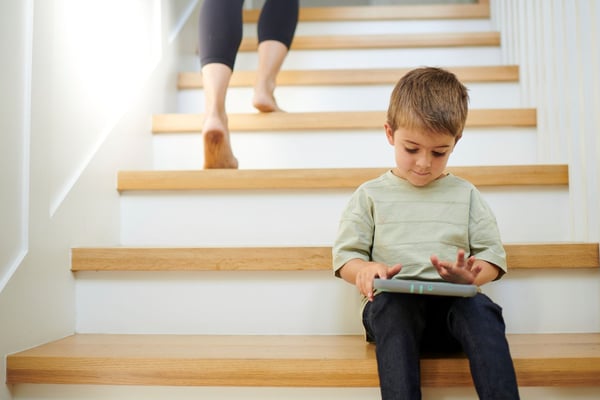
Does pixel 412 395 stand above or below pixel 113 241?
below

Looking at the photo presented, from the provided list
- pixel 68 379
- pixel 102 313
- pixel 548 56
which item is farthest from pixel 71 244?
pixel 548 56

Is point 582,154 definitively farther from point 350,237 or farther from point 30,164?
point 30,164

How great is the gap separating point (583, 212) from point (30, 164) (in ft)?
3.29

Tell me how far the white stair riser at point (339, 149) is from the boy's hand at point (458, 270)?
0.65m

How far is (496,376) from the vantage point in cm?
78

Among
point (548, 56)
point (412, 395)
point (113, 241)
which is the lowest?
point (412, 395)

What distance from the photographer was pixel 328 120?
4.79 feet

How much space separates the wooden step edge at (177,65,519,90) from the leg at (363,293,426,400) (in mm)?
959

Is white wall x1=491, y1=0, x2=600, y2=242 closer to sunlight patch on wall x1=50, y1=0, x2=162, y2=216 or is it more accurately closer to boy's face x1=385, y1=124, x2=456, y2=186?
boy's face x1=385, y1=124, x2=456, y2=186

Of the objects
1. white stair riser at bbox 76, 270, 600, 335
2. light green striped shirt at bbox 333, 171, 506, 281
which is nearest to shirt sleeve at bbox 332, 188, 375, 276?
light green striped shirt at bbox 333, 171, 506, 281

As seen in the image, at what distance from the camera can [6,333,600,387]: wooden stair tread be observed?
840 mm

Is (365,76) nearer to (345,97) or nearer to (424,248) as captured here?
(345,97)

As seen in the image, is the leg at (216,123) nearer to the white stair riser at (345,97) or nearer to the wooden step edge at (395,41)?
the white stair riser at (345,97)

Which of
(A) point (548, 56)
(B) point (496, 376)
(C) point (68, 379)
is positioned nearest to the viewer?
(B) point (496, 376)
